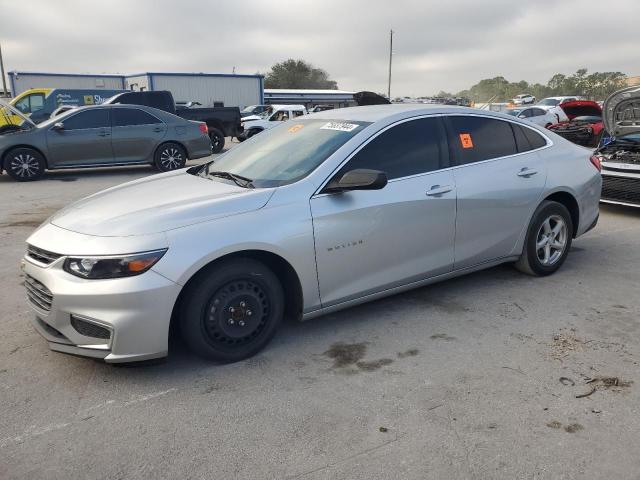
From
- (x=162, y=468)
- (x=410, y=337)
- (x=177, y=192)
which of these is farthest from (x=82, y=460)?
(x=410, y=337)

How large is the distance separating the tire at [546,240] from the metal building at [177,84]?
2954 cm

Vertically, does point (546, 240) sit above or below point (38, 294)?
below

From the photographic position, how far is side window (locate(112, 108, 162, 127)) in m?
11.5

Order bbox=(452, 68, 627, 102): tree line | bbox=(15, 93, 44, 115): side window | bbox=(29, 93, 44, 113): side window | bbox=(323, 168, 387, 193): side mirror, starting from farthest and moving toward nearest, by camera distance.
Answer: bbox=(452, 68, 627, 102): tree line, bbox=(29, 93, 44, 113): side window, bbox=(15, 93, 44, 115): side window, bbox=(323, 168, 387, 193): side mirror

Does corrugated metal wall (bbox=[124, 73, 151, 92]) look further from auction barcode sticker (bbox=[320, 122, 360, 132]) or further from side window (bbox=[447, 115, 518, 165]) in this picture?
side window (bbox=[447, 115, 518, 165])

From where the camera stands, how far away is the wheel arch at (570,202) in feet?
15.9

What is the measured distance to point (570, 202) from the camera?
4980 mm

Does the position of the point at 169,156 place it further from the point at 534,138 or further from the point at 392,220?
the point at 392,220

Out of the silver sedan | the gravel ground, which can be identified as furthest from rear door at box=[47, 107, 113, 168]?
the silver sedan

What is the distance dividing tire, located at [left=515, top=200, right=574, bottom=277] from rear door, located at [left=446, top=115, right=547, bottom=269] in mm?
168

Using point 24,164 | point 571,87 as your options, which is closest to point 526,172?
point 24,164

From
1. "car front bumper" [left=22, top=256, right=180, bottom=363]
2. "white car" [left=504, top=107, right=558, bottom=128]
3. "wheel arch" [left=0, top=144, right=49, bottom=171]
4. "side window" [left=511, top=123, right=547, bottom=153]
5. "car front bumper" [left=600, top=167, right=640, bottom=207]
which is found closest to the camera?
"car front bumper" [left=22, top=256, right=180, bottom=363]

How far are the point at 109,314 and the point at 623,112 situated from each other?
743 cm

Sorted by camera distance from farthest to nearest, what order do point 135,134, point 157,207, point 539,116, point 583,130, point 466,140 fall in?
point 539,116
point 583,130
point 135,134
point 466,140
point 157,207
